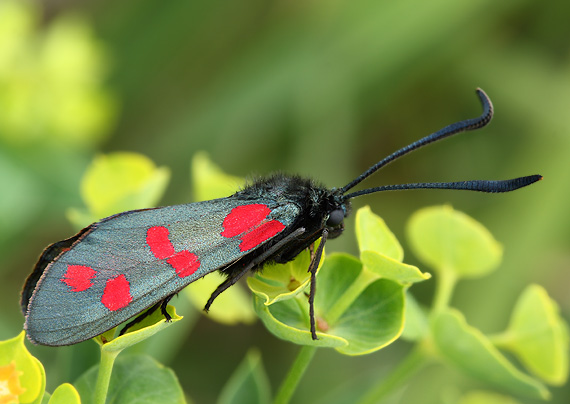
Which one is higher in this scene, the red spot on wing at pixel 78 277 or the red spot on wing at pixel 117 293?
the red spot on wing at pixel 78 277

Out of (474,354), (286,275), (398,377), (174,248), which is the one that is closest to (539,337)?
(474,354)

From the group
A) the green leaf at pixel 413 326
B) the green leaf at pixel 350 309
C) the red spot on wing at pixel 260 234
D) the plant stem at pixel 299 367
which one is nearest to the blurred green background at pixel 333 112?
the green leaf at pixel 413 326

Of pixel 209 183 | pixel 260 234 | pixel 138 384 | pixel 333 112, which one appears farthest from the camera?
pixel 333 112

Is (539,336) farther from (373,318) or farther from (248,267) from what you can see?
(248,267)

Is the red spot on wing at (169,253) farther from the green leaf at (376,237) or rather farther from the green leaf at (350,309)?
the green leaf at (376,237)

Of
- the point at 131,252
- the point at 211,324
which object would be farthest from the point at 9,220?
the point at 131,252
